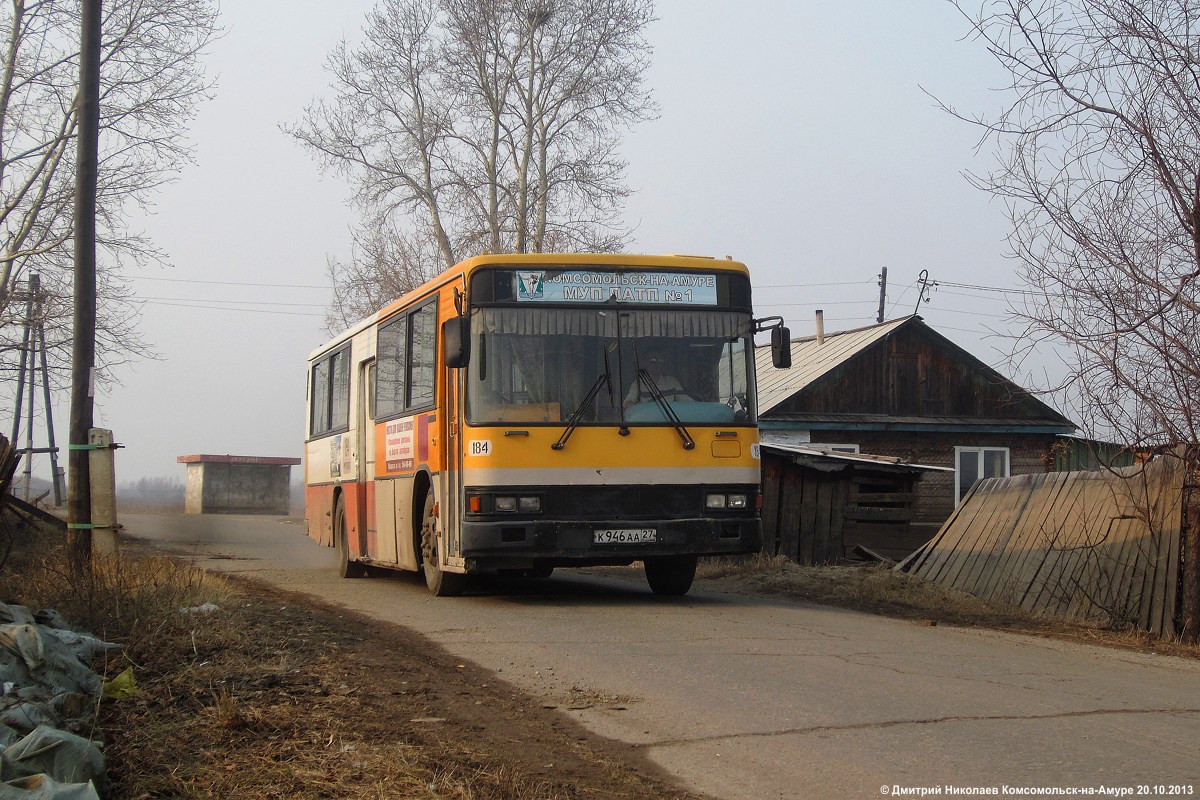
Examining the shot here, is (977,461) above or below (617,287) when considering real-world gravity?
below

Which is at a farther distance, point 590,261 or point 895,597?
point 895,597

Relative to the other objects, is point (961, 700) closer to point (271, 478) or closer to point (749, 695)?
point (749, 695)

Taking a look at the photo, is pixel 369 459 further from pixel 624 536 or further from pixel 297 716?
pixel 297 716

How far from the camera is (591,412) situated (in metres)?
11.0

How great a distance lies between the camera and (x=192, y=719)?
588cm

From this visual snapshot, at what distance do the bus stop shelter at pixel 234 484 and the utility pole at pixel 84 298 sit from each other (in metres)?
41.1

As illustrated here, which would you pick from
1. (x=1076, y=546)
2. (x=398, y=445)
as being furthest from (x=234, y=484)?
(x=1076, y=546)

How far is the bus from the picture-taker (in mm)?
10812

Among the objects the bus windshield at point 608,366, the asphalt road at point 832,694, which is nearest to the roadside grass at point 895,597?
the asphalt road at point 832,694

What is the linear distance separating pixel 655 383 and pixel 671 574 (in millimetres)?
2388

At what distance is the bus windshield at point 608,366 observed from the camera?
431 inches

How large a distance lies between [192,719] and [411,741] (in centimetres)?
113

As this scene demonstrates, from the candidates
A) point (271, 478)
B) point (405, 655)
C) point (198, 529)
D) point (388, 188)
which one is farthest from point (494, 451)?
point (271, 478)

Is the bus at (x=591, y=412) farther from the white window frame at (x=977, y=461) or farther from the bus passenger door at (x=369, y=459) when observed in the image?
the white window frame at (x=977, y=461)
